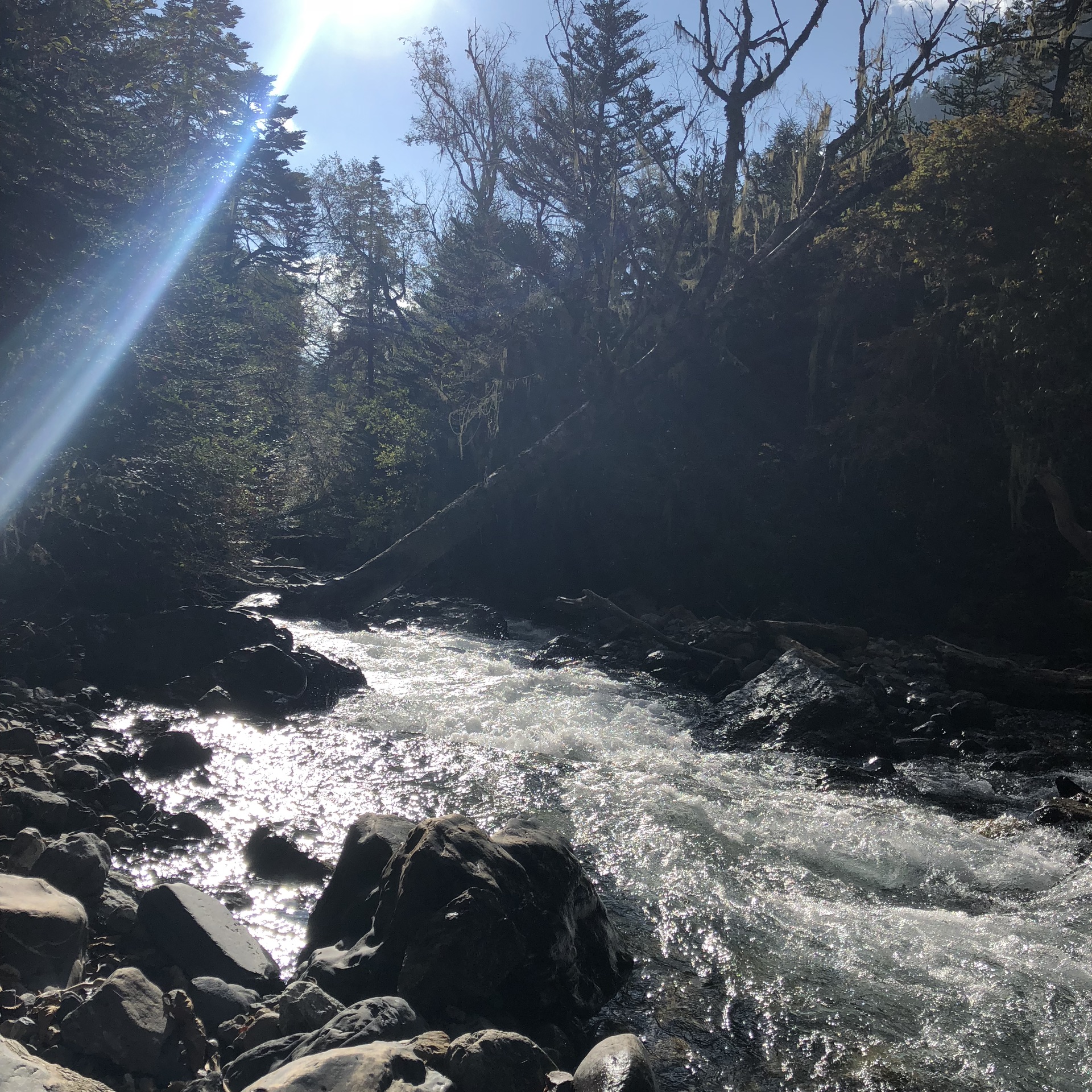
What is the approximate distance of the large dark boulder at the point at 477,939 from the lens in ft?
13.5

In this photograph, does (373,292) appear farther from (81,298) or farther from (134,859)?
(134,859)

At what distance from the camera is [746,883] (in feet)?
18.4

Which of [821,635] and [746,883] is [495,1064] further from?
[821,635]

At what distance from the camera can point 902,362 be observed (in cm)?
1567

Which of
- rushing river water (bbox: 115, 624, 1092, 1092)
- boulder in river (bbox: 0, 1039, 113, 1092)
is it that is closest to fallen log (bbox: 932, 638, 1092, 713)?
rushing river water (bbox: 115, 624, 1092, 1092)

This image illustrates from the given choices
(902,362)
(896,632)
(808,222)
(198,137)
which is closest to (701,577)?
(896,632)

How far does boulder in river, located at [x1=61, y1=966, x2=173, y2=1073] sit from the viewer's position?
3.41 m

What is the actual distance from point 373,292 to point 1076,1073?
34286mm

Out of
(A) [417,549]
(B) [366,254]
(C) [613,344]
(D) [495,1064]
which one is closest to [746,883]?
(D) [495,1064]

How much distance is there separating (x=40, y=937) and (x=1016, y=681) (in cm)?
1114

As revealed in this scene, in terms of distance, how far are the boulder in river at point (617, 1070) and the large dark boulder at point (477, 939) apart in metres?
0.67

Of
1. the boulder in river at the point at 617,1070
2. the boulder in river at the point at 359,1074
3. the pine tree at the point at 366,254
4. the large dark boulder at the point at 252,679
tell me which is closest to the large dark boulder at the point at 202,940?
the boulder in river at the point at 359,1074

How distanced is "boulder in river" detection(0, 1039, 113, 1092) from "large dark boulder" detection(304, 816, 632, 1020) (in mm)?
1336

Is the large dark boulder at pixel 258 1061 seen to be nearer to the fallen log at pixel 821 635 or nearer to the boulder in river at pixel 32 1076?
the boulder in river at pixel 32 1076
